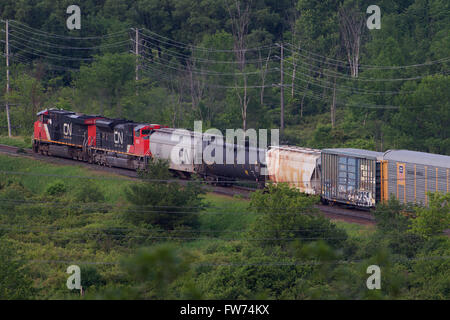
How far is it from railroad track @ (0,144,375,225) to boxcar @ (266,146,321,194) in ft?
4.54

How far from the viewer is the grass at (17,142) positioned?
5206 centimetres

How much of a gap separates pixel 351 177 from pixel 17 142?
3167cm

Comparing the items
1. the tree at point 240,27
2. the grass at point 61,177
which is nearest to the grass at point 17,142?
the grass at point 61,177

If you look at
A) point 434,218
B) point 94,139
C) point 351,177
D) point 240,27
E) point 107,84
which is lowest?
point 434,218

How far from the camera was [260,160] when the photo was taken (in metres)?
35.3

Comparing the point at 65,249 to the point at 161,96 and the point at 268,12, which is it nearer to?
the point at 161,96

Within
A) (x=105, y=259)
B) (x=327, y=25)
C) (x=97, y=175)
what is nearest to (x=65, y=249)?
(x=105, y=259)

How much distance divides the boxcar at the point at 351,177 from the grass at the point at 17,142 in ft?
91.6

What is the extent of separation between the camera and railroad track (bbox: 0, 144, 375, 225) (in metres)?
32.0

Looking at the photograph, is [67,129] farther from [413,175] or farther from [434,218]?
[434,218]
